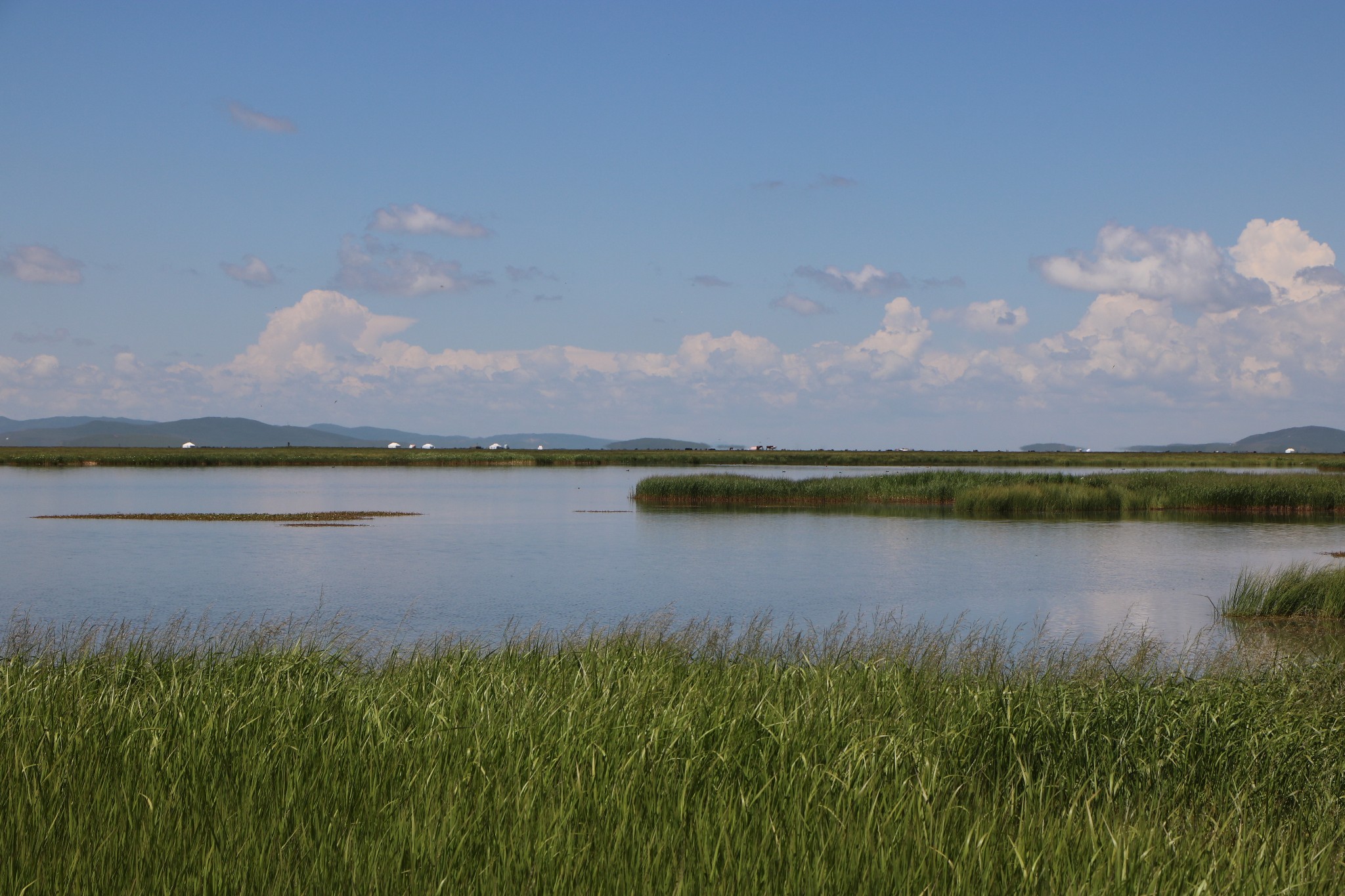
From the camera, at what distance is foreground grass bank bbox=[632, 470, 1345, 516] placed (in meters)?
49.3

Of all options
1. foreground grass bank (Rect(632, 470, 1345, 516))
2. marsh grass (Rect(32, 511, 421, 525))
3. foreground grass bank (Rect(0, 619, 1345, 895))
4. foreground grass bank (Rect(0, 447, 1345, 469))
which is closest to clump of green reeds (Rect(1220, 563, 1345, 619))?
foreground grass bank (Rect(0, 619, 1345, 895))

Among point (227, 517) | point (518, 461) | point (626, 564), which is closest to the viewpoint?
point (626, 564)

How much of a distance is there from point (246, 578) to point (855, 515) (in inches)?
1141

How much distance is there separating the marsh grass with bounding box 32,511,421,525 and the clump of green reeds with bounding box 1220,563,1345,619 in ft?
106

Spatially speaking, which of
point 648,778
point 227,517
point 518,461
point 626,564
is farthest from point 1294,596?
point 518,461

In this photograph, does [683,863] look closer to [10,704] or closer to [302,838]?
[302,838]

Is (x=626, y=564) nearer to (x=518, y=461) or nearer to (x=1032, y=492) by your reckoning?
(x=1032, y=492)

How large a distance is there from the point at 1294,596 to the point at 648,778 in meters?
18.6

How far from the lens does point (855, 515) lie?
1881 inches

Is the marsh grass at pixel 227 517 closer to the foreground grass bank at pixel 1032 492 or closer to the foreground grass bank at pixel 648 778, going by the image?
the foreground grass bank at pixel 1032 492

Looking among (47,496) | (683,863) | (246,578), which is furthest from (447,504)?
(683,863)

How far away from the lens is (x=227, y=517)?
1693 inches

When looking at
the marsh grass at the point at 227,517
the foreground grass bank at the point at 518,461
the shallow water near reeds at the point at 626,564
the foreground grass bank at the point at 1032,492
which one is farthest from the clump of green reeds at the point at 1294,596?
the foreground grass bank at the point at 518,461

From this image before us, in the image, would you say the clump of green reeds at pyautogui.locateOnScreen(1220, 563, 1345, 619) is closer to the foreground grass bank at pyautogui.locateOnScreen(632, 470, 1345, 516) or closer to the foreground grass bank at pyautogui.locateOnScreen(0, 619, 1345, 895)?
the foreground grass bank at pyautogui.locateOnScreen(0, 619, 1345, 895)
